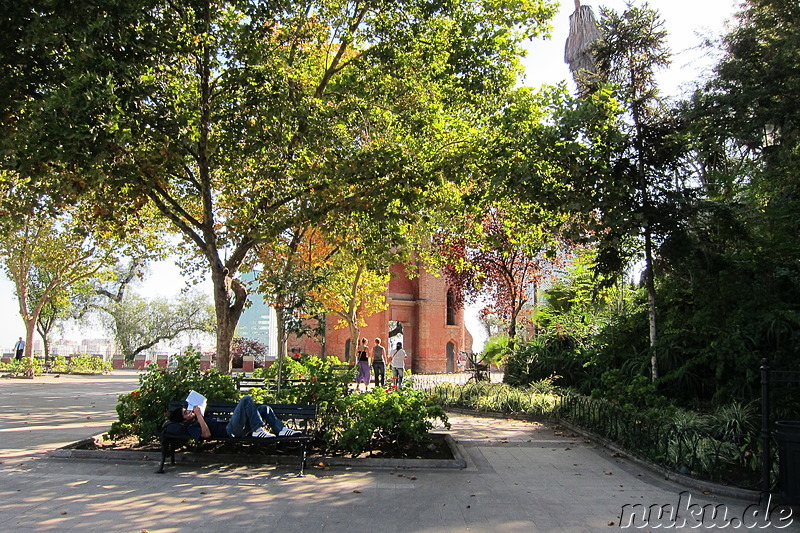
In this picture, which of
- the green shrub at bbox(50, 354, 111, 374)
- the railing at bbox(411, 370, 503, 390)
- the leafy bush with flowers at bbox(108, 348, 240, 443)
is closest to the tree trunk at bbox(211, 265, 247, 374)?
the leafy bush with flowers at bbox(108, 348, 240, 443)

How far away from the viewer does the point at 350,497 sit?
240 inches

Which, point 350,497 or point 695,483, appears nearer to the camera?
point 350,497

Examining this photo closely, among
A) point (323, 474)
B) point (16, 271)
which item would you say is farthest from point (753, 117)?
point (16, 271)

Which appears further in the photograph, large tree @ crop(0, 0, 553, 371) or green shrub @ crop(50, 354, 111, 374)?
green shrub @ crop(50, 354, 111, 374)

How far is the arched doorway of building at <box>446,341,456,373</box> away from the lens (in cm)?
4303

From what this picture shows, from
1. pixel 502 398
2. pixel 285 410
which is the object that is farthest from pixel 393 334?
pixel 285 410

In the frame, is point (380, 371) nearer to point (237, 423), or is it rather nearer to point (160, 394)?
point (160, 394)

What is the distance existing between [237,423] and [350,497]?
1962mm

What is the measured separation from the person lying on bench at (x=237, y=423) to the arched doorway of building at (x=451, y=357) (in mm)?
36224

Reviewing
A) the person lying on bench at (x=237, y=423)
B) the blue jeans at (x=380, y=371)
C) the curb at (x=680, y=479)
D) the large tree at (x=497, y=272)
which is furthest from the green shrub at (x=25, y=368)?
the curb at (x=680, y=479)

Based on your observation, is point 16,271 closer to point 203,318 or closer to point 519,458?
point 519,458

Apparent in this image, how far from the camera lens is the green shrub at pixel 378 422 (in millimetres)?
7656

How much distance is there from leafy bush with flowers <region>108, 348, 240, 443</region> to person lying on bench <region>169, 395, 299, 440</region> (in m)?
0.83

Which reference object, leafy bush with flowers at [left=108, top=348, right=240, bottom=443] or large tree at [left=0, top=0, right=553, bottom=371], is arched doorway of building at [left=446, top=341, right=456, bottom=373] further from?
leafy bush with flowers at [left=108, top=348, right=240, bottom=443]
